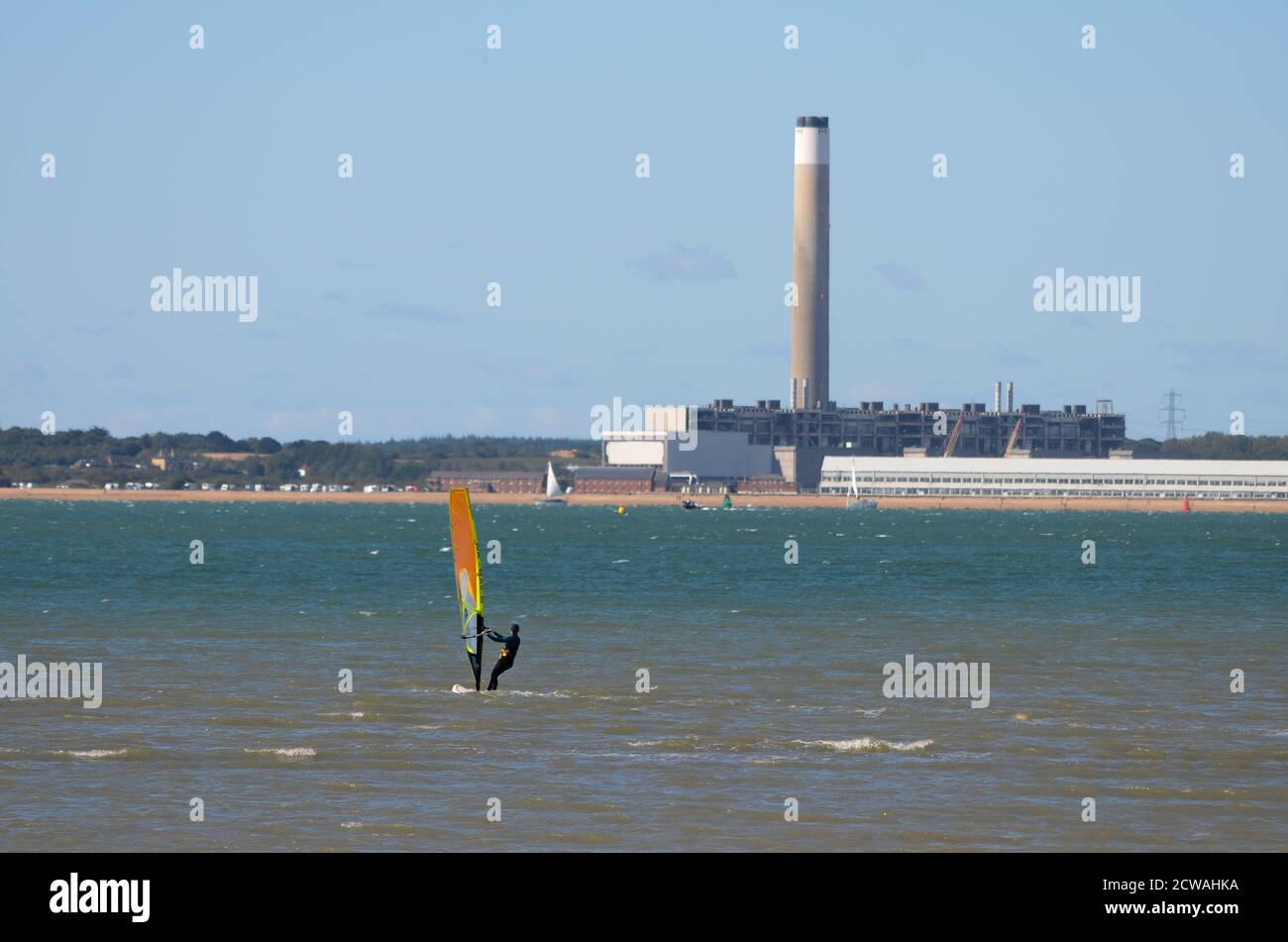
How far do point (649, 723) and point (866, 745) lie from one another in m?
4.31

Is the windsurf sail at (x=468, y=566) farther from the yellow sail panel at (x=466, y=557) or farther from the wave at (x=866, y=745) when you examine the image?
the wave at (x=866, y=745)

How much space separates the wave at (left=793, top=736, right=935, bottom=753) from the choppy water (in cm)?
11

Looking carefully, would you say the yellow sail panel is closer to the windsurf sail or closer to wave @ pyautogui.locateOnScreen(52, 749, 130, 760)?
the windsurf sail

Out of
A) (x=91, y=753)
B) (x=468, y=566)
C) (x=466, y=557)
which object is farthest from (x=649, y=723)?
(x=91, y=753)

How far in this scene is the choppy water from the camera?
875 inches

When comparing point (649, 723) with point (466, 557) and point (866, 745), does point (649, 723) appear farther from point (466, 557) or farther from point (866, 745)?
point (466, 557)

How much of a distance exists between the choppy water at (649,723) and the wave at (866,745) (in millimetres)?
105

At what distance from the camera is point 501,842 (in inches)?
829

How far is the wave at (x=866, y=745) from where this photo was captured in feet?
91.6

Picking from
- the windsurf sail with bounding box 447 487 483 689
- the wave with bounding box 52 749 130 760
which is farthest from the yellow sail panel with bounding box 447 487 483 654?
the wave with bounding box 52 749 130 760
